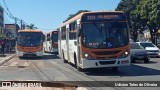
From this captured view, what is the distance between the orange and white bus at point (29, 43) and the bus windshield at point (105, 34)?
62.7ft

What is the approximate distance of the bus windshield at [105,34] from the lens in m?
19.5

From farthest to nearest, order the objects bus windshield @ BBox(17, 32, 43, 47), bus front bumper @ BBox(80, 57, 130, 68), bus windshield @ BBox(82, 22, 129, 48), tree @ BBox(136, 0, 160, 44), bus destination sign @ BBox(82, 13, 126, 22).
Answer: tree @ BBox(136, 0, 160, 44), bus windshield @ BBox(17, 32, 43, 47), bus destination sign @ BBox(82, 13, 126, 22), bus windshield @ BBox(82, 22, 129, 48), bus front bumper @ BBox(80, 57, 130, 68)

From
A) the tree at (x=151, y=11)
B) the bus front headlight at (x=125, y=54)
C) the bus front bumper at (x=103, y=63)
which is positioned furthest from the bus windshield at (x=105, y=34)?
the tree at (x=151, y=11)

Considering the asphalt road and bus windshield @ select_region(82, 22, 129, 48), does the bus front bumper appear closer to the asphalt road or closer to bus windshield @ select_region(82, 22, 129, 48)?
the asphalt road

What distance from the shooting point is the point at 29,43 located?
38281 mm

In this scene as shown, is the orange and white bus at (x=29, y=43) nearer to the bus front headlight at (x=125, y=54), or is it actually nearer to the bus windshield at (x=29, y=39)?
the bus windshield at (x=29, y=39)

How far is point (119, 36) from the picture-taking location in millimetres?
19766

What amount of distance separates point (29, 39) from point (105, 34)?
1969cm

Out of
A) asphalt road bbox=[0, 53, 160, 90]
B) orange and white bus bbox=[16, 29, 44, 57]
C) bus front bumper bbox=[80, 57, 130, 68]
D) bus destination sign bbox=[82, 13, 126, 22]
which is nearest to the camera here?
asphalt road bbox=[0, 53, 160, 90]

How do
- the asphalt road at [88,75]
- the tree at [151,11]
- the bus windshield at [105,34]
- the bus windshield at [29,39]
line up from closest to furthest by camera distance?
the asphalt road at [88,75] → the bus windshield at [105,34] → the bus windshield at [29,39] → the tree at [151,11]

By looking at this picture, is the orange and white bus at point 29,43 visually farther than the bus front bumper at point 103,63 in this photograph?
Yes

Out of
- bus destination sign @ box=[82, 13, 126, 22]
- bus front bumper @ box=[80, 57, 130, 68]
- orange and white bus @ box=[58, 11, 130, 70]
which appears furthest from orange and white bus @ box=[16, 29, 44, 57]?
bus front bumper @ box=[80, 57, 130, 68]

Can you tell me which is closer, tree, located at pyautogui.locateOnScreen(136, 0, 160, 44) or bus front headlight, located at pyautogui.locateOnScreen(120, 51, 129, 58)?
bus front headlight, located at pyautogui.locateOnScreen(120, 51, 129, 58)

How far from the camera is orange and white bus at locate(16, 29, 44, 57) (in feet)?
125
